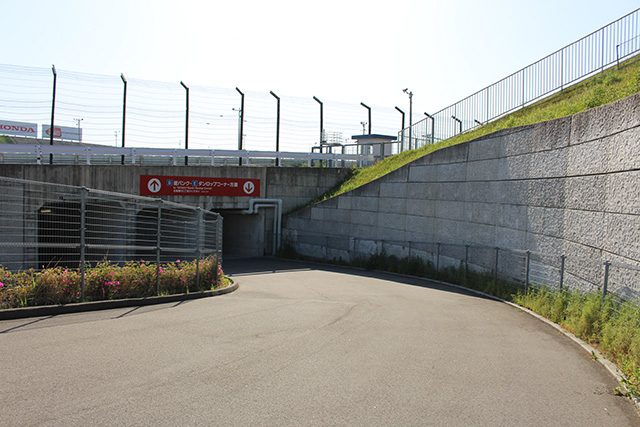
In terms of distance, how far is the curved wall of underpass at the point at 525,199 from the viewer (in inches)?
280

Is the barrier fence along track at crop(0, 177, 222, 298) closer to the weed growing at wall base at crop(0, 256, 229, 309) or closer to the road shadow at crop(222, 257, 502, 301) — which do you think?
the weed growing at wall base at crop(0, 256, 229, 309)

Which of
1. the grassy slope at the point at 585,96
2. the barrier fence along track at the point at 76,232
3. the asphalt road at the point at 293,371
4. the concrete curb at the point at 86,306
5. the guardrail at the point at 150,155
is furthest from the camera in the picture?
the guardrail at the point at 150,155

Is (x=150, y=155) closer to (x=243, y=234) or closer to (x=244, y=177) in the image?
(x=244, y=177)

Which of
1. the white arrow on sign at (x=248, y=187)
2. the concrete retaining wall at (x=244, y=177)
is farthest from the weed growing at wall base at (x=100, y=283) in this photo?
the white arrow on sign at (x=248, y=187)

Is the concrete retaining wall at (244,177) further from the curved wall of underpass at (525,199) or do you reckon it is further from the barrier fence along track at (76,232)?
the curved wall of underpass at (525,199)

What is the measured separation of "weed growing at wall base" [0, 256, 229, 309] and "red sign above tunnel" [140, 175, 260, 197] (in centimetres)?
1154

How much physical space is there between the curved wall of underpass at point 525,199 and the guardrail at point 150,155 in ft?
20.8

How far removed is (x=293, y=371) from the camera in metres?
4.91

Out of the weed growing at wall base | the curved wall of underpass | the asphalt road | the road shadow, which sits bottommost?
the road shadow

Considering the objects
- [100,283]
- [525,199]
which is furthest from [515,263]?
[100,283]

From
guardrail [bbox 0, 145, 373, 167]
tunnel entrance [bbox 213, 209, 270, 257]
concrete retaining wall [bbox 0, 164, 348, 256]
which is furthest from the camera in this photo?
tunnel entrance [bbox 213, 209, 270, 257]

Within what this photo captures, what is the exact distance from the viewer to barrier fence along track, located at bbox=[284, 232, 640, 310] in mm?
6859

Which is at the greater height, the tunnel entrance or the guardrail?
the guardrail

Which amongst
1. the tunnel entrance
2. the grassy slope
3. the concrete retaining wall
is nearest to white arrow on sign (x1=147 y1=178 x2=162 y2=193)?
the concrete retaining wall
